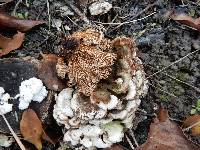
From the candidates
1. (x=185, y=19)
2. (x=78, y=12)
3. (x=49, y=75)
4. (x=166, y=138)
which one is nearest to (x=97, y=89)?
(x=49, y=75)

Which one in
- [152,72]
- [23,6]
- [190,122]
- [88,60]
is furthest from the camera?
[23,6]

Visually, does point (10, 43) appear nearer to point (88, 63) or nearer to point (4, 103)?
point (4, 103)

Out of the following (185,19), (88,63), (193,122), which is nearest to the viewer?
(88,63)

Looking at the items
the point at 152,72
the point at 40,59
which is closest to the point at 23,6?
the point at 40,59

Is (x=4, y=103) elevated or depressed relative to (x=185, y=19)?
depressed

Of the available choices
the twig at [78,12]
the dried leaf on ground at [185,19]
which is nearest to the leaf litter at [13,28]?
the twig at [78,12]

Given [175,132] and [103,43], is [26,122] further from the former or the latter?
[175,132]

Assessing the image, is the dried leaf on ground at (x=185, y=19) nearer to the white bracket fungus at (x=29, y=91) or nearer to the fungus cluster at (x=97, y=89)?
the fungus cluster at (x=97, y=89)
